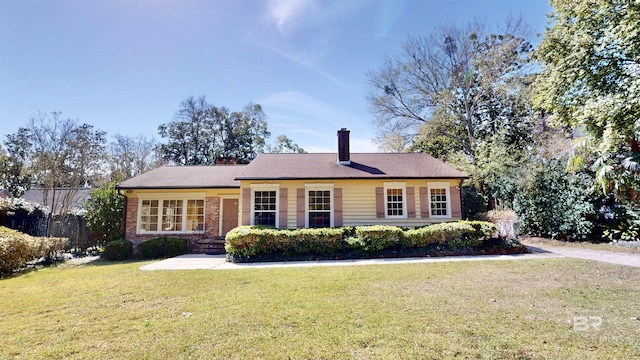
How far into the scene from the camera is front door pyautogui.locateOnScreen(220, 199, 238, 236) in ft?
47.8

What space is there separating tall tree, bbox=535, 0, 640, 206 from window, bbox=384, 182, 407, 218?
675cm

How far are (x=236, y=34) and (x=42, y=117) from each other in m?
12.8

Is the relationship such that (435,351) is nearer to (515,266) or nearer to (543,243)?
(515,266)

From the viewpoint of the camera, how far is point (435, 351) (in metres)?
3.45

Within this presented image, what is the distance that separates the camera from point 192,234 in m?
14.3

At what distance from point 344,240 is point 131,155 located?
2958cm

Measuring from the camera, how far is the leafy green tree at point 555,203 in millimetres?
12242

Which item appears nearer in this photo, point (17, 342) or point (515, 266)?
point (17, 342)

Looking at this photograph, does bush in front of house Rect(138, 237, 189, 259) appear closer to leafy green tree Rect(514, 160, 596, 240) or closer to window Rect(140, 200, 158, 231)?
window Rect(140, 200, 158, 231)

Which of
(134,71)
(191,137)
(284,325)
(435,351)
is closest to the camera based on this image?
(435,351)

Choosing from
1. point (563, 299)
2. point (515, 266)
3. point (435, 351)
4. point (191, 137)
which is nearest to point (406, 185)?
point (515, 266)

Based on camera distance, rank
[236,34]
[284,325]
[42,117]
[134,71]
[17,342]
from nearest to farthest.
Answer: [17,342] < [284,325] < [236,34] < [134,71] < [42,117]

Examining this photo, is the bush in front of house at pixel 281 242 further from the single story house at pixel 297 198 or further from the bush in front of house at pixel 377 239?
the single story house at pixel 297 198
